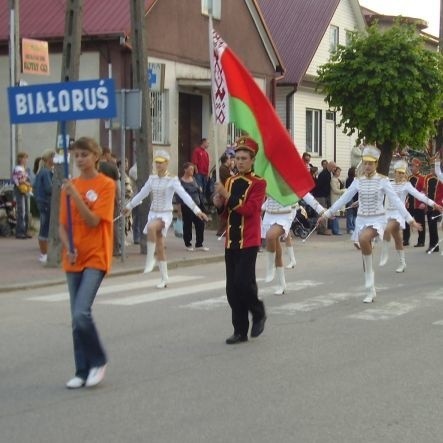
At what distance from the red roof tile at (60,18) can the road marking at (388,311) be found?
15253 mm

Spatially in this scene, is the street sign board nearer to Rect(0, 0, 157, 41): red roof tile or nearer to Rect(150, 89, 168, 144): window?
Rect(0, 0, 157, 41): red roof tile

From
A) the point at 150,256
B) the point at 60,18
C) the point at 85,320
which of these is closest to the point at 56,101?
the point at 85,320

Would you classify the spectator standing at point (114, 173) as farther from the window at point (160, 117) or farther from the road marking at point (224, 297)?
the window at point (160, 117)

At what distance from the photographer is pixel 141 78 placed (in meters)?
19.0

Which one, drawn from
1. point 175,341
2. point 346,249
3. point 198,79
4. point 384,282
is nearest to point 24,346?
point 175,341

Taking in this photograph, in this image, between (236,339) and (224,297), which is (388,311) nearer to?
(224,297)

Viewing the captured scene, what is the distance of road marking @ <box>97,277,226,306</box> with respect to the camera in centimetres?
1322

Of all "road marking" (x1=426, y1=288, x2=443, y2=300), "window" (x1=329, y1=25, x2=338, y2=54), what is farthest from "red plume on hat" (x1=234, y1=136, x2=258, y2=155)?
"window" (x1=329, y1=25, x2=338, y2=54)

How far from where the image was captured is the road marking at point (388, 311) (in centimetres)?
1182

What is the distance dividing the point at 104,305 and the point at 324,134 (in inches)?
1107

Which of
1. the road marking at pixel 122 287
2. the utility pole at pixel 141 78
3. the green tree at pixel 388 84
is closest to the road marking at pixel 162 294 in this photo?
the road marking at pixel 122 287

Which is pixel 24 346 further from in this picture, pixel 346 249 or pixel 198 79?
pixel 198 79

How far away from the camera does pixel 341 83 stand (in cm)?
2955

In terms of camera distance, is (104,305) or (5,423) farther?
(104,305)
